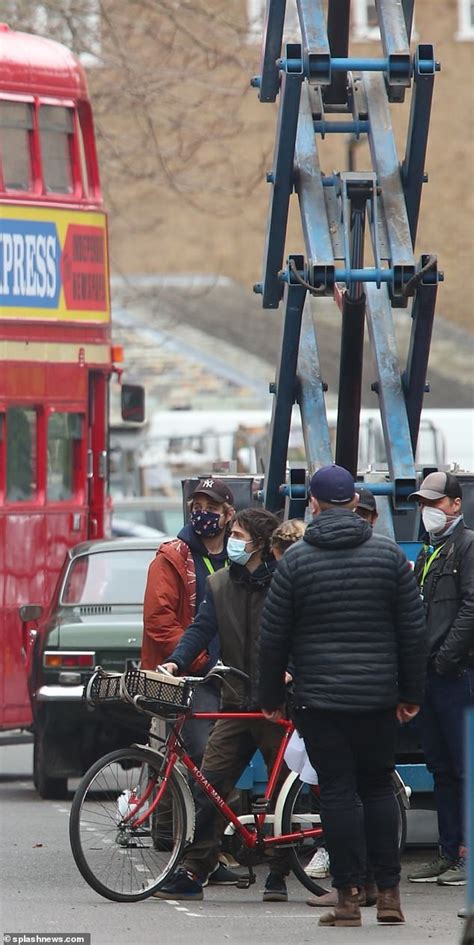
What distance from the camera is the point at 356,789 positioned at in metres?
8.67

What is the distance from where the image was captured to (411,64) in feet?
35.5

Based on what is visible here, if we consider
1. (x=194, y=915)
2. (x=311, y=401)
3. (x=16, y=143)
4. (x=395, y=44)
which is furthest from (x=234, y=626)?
(x=16, y=143)

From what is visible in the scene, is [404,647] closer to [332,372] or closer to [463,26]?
[332,372]

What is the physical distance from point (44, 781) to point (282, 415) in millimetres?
3480

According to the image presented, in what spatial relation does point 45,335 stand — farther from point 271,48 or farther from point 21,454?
point 271,48

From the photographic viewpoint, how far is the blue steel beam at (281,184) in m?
10.9

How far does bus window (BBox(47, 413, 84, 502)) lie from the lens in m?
16.5

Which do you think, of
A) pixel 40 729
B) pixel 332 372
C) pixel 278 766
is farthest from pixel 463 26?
pixel 278 766

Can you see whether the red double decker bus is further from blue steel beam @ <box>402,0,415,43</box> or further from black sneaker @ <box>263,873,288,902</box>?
black sneaker @ <box>263,873,288,902</box>

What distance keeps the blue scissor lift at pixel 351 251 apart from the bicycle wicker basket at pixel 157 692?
63.2 inches

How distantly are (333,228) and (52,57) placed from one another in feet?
20.8

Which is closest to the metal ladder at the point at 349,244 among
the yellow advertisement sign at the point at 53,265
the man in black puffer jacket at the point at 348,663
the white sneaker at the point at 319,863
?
the white sneaker at the point at 319,863

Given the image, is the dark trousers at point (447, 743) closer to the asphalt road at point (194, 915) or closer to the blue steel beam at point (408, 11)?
the asphalt road at point (194, 915)

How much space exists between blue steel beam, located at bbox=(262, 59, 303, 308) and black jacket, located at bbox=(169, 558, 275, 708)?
2.50 metres
